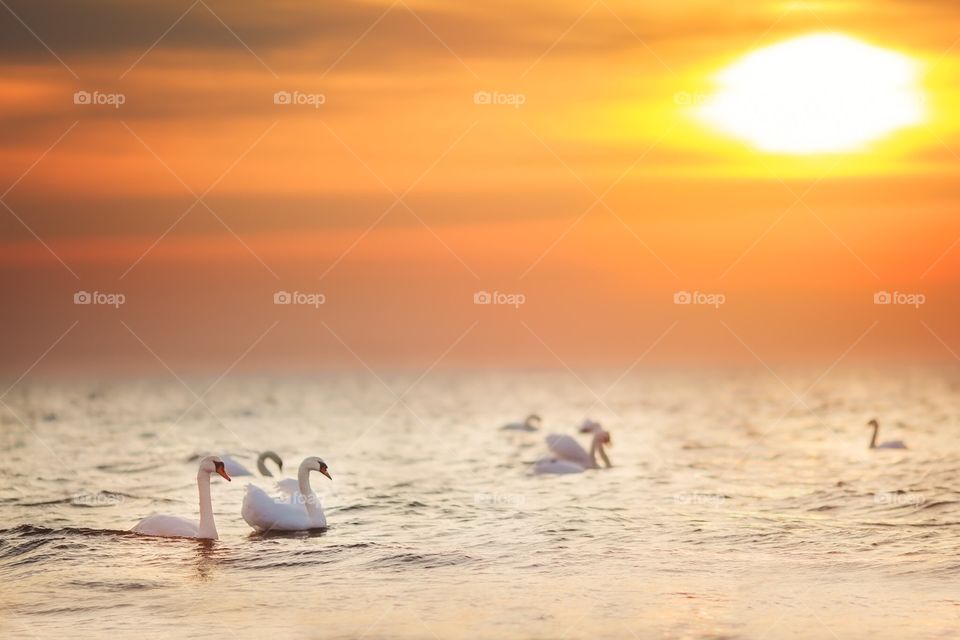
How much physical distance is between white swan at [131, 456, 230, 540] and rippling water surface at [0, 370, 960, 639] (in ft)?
1.17

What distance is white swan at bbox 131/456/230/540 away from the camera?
17.1 meters

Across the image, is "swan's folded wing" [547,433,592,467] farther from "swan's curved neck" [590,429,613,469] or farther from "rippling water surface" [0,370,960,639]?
"rippling water surface" [0,370,960,639]

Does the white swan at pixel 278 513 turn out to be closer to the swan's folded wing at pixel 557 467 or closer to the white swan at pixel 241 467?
the white swan at pixel 241 467

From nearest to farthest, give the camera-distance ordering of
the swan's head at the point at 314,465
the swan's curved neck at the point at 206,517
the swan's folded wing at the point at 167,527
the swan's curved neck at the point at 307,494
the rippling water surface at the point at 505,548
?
the rippling water surface at the point at 505,548
the swan's curved neck at the point at 206,517
the swan's folded wing at the point at 167,527
the swan's curved neck at the point at 307,494
the swan's head at the point at 314,465

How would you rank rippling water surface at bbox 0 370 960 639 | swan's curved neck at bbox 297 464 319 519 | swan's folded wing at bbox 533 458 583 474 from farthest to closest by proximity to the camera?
swan's folded wing at bbox 533 458 583 474
swan's curved neck at bbox 297 464 319 519
rippling water surface at bbox 0 370 960 639

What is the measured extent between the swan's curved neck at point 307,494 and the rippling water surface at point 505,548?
1.54 feet

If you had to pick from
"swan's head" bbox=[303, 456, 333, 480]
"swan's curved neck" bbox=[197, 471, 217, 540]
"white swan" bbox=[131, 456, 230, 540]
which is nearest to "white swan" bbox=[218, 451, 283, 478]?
"swan's head" bbox=[303, 456, 333, 480]

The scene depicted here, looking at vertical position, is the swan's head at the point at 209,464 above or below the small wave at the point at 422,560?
above

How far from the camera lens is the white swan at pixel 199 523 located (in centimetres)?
1706

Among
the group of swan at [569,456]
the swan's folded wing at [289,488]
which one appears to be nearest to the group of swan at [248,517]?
the swan's folded wing at [289,488]

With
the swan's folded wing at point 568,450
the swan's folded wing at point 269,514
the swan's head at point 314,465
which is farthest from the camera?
the swan's folded wing at point 568,450

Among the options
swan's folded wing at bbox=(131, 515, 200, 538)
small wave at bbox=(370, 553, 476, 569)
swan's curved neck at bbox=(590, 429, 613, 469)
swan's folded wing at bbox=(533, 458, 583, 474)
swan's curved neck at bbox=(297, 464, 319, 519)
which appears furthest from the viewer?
swan's curved neck at bbox=(590, 429, 613, 469)

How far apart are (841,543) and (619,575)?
394 centimetres

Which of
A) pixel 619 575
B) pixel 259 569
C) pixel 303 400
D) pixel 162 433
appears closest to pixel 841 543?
pixel 619 575
